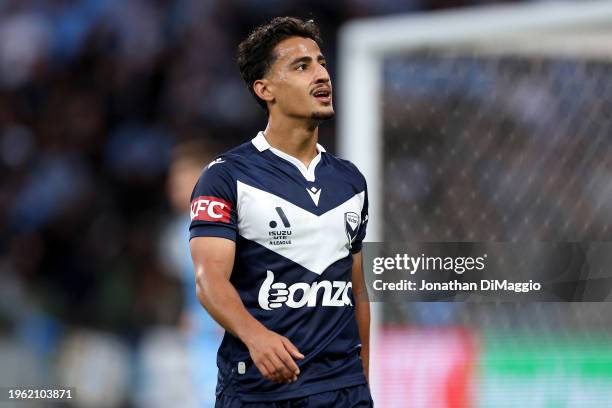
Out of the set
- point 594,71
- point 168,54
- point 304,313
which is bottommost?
point 304,313

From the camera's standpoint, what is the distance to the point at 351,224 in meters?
3.44

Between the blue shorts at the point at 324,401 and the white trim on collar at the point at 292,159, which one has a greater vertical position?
the white trim on collar at the point at 292,159

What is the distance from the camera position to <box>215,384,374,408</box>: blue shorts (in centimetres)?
329

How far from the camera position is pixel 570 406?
4660 millimetres

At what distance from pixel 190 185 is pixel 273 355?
2.84m

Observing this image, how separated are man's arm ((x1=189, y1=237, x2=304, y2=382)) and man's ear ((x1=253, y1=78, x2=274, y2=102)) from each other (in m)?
0.49

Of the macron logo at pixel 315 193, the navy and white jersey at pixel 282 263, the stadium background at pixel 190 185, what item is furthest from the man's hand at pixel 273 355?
the stadium background at pixel 190 185

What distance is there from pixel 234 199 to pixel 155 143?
5.61 metres

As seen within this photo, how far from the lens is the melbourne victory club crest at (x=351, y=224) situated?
3418mm

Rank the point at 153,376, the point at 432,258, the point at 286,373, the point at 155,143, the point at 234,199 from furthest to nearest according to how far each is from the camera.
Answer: the point at 155,143 < the point at 153,376 < the point at 432,258 < the point at 234,199 < the point at 286,373

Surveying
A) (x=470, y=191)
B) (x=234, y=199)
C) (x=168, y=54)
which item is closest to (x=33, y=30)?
(x=168, y=54)

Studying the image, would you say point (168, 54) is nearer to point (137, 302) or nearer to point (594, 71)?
point (137, 302)

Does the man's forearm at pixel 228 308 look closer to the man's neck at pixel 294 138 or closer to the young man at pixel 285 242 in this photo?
the young man at pixel 285 242

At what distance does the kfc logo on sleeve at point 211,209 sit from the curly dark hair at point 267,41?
421 millimetres
